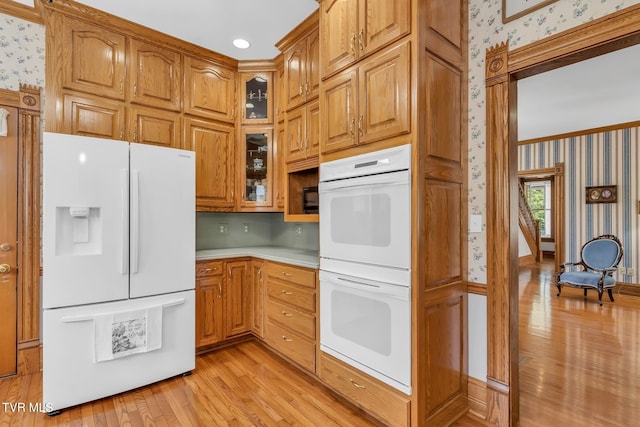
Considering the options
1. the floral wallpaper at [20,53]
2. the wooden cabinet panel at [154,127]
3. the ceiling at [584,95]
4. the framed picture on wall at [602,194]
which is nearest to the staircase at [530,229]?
the framed picture on wall at [602,194]

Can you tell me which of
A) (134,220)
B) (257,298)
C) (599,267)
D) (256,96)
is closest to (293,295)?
(257,298)

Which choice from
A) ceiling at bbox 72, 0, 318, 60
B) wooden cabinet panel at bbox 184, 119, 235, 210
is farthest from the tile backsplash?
ceiling at bbox 72, 0, 318, 60

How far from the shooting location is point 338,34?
2.21 metres

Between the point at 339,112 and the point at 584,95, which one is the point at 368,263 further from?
the point at 584,95

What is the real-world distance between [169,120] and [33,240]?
1564 millimetres

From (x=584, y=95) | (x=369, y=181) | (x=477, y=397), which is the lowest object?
(x=477, y=397)

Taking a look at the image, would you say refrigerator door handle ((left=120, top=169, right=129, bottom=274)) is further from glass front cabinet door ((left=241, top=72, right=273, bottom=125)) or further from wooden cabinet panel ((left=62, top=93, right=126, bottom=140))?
glass front cabinet door ((left=241, top=72, right=273, bottom=125))

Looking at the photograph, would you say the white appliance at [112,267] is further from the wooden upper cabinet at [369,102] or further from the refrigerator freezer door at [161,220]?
the wooden upper cabinet at [369,102]

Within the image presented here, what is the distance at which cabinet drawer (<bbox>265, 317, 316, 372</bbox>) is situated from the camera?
247cm

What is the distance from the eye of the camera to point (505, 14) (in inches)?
76.4

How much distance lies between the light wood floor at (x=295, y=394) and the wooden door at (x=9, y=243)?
0.24 metres

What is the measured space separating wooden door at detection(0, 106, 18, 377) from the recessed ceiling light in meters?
1.97

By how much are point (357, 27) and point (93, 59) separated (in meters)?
2.27

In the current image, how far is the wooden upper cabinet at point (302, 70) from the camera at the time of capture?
2746mm
